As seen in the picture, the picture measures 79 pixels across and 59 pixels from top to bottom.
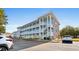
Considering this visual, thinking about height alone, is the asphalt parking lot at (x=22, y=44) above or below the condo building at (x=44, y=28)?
below

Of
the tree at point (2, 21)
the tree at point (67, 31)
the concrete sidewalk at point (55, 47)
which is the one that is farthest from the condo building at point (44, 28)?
the tree at point (2, 21)

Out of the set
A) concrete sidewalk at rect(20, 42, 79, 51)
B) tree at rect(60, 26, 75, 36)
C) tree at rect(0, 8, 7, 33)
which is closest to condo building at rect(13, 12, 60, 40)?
tree at rect(60, 26, 75, 36)

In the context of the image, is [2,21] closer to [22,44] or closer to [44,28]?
[22,44]

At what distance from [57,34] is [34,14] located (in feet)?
3.05

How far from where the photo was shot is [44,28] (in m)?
9.06

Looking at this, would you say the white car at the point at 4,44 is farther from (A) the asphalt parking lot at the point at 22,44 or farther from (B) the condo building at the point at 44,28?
(B) the condo building at the point at 44,28

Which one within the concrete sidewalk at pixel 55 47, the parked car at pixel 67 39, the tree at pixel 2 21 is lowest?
the concrete sidewalk at pixel 55 47

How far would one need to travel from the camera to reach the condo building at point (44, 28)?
29.6ft

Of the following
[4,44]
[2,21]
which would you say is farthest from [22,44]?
[2,21]

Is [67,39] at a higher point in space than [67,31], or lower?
lower

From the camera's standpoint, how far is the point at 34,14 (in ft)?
29.1

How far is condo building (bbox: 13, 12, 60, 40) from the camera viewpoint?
9023 millimetres

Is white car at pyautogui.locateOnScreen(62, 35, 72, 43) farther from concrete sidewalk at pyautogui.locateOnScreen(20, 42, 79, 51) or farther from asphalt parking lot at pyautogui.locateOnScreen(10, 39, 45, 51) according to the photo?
asphalt parking lot at pyautogui.locateOnScreen(10, 39, 45, 51)

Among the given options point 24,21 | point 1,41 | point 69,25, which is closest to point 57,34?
point 69,25
